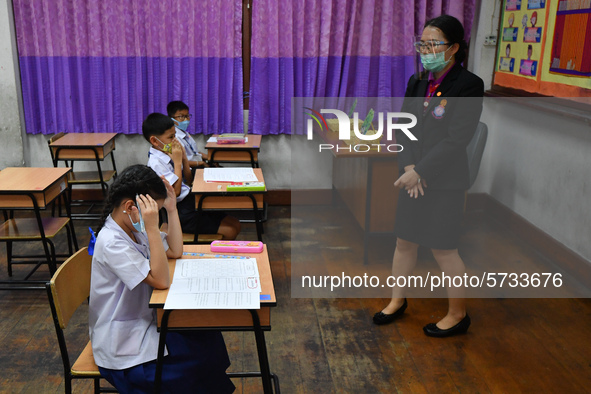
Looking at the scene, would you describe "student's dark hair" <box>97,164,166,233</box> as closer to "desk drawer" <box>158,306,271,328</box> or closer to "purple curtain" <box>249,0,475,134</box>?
"desk drawer" <box>158,306,271,328</box>

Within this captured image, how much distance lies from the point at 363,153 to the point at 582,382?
1.79 m

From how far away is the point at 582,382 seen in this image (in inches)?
98.0

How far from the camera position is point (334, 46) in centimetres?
473

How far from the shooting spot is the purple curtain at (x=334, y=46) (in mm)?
4637

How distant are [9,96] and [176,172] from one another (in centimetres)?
225

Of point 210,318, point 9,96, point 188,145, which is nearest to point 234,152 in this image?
point 188,145

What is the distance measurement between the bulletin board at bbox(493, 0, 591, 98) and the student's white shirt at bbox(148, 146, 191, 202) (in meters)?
2.55

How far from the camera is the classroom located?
1.85m

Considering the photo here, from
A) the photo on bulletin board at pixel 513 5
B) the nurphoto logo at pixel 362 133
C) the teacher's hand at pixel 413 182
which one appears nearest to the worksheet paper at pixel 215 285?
the teacher's hand at pixel 413 182

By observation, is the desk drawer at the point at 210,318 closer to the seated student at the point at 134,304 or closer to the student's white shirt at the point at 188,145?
the seated student at the point at 134,304

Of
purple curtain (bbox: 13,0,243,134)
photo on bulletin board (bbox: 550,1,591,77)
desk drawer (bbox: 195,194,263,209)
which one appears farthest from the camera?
purple curtain (bbox: 13,0,243,134)

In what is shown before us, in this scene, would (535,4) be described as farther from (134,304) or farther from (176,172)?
(134,304)

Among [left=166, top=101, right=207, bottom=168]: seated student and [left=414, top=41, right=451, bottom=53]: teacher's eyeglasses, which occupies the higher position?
[left=414, top=41, right=451, bottom=53]: teacher's eyeglasses

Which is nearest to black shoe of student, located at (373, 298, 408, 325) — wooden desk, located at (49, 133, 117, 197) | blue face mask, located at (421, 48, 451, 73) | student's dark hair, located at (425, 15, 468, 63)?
blue face mask, located at (421, 48, 451, 73)
